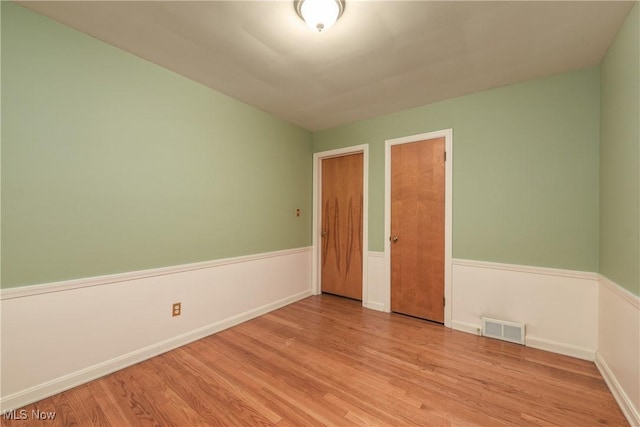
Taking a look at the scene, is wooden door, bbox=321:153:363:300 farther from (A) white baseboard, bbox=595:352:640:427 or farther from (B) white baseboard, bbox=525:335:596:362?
(A) white baseboard, bbox=595:352:640:427

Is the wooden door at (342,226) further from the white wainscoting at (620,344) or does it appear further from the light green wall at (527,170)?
the white wainscoting at (620,344)

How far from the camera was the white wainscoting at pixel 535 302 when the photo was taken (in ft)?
7.00

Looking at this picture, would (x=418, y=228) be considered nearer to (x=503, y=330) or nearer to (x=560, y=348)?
(x=503, y=330)

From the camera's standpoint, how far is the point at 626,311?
1.60m

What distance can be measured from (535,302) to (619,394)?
780 millimetres

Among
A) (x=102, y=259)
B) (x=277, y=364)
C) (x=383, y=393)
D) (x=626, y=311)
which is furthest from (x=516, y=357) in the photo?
(x=102, y=259)

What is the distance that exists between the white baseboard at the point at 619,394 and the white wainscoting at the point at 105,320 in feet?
9.93

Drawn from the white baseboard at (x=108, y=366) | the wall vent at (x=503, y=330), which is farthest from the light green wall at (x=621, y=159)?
the white baseboard at (x=108, y=366)

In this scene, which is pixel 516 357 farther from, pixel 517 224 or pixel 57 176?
pixel 57 176

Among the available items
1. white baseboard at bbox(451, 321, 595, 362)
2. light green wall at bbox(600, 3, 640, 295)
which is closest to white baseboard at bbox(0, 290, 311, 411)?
white baseboard at bbox(451, 321, 595, 362)

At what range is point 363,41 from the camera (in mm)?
1879

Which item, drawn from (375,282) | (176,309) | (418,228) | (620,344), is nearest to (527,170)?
(418,228)

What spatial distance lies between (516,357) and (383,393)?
1.33m

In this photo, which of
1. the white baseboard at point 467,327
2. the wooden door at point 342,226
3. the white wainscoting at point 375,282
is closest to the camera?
the white baseboard at point 467,327
